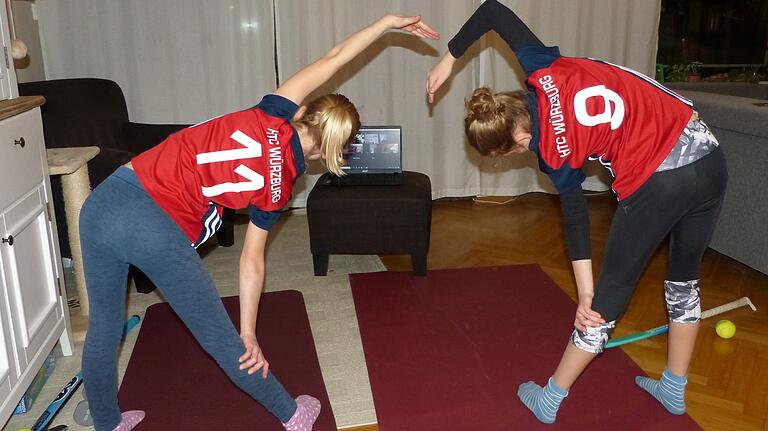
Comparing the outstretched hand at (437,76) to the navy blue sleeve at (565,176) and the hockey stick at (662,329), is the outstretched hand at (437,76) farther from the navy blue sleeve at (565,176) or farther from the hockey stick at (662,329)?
the hockey stick at (662,329)

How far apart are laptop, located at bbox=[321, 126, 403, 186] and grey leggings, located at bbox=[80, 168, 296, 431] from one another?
178cm

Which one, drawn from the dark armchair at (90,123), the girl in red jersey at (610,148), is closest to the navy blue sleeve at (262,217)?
the girl in red jersey at (610,148)

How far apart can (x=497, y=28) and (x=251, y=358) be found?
1.16 meters

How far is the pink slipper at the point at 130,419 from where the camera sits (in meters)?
2.02

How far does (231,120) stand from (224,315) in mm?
496

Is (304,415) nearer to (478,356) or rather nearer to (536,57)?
(478,356)

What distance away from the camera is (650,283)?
10.5 feet

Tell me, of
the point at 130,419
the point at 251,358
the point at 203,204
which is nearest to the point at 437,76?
the point at 203,204

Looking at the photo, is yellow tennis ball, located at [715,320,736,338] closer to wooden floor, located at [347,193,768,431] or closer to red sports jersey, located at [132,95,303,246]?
wooden floor, located at [347,193,768,431]

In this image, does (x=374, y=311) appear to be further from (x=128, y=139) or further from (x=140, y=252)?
(x=128, y=139)

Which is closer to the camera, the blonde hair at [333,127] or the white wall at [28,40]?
the blonde hair at [333,127]

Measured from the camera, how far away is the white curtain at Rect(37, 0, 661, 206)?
13.9 feet

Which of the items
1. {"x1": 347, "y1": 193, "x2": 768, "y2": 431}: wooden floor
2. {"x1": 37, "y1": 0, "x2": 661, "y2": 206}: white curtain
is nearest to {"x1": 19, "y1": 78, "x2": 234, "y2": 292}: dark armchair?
{"x1": 37, "y1": 0, "x2": 661, "y2": 206}: white curtain

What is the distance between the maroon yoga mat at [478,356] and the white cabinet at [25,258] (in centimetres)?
112
